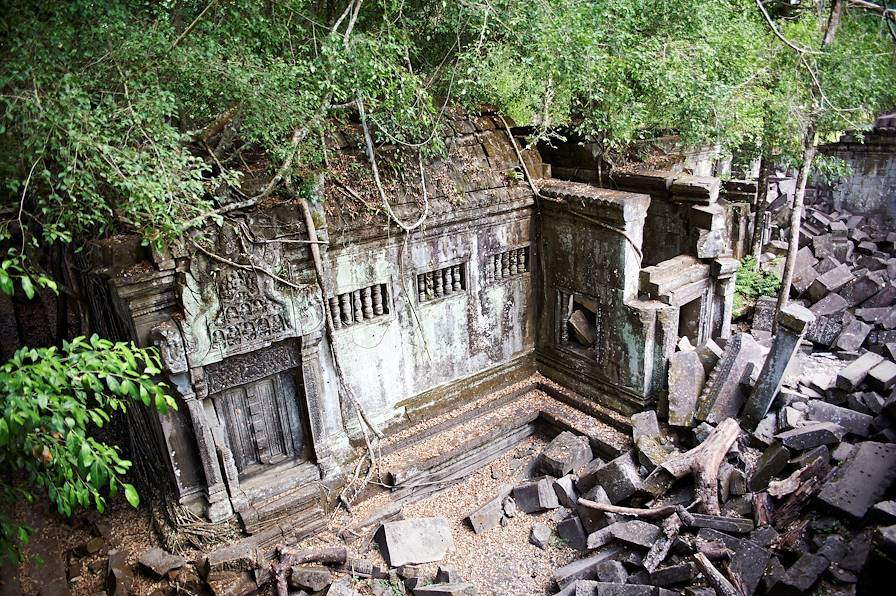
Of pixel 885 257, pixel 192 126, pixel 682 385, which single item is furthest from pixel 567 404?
pixel 885 257

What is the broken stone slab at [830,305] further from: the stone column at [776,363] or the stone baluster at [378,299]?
the stone baluster at [378,299]

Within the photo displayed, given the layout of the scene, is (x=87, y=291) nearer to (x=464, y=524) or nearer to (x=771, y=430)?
(x=464, y=524)

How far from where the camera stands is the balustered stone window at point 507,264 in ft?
25.0

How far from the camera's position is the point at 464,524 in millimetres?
6277

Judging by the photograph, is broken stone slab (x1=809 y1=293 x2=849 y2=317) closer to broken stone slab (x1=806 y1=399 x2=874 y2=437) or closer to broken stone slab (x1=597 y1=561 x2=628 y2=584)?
broken stone slab (x1=806 y1=399 x2=874 y2=437)

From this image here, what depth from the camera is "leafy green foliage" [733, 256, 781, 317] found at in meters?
10.9

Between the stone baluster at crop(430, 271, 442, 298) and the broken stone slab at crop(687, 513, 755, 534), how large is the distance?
3.76 metres

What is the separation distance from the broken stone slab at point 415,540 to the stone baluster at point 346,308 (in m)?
2.26

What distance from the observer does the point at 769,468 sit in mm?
5609

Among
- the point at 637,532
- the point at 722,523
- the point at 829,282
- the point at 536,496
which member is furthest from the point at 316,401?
the point at 829,282

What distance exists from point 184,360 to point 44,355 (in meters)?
1.92

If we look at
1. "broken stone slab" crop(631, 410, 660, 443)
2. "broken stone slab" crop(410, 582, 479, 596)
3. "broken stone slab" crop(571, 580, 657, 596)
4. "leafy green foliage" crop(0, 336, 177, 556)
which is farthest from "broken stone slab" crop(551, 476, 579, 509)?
"leafy green foliage" crop(0, 336, 177, 556)

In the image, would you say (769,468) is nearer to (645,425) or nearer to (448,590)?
(645,425)

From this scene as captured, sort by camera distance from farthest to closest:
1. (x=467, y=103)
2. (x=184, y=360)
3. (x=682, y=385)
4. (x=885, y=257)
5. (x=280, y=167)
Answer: (x=885, y=257)
(x=467, y=103)
(x=682, y=385)
(x=280, y=167)
(x=184, y=360)
